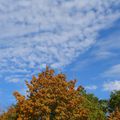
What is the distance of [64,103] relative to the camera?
4741 cm

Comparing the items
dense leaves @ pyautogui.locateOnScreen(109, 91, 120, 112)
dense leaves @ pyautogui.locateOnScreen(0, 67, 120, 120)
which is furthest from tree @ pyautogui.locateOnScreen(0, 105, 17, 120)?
dense leaves @ pyautogui.locateOnScreen(109, 91, 120, 112)

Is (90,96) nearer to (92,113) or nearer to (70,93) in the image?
(92,113)

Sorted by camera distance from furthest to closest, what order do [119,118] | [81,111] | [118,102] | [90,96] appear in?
[118,102], [90,96], [119,118], [81,111]

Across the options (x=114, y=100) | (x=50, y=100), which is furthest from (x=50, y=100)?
(x=114, y=100)

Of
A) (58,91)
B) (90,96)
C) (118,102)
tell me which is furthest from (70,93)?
(118,102)

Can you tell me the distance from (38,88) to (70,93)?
13.3ft

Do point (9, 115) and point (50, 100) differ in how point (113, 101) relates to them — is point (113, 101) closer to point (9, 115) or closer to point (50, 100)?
point (9, 115)

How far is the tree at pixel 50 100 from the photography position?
46.7m

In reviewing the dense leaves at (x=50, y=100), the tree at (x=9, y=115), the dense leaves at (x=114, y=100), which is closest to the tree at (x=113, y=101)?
the dense leaves at (x=114, y=100)

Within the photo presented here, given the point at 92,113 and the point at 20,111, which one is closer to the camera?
the point at 20,111

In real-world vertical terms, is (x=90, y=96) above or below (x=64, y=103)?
above

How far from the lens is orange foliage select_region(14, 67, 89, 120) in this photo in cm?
4666

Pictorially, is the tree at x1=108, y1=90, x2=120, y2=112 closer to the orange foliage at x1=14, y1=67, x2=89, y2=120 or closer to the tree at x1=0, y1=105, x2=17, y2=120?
the tree at x1=0, y1=105, x2=17, y2=120

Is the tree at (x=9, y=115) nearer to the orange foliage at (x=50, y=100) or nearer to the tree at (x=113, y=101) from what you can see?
the orange foliage at (x=50, y=100)
